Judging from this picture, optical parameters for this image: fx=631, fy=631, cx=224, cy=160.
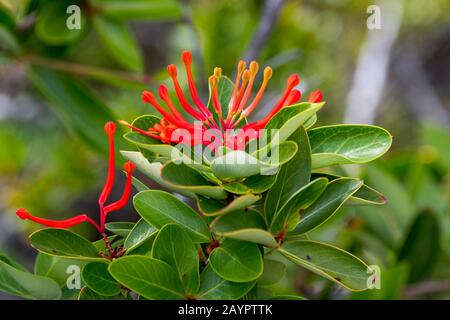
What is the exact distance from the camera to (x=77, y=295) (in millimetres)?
736

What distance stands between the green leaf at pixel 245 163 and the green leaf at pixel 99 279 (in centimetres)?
16

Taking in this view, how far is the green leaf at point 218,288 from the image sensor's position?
0.64 meters

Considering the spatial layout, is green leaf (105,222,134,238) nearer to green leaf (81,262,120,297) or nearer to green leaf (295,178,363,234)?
green leaf (81,262,120,297)

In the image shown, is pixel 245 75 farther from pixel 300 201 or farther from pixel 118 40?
pixel 118 40

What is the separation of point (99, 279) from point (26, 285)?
9 cm

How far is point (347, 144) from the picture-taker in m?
0.66

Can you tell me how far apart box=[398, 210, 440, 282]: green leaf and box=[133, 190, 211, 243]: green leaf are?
29.8 inches

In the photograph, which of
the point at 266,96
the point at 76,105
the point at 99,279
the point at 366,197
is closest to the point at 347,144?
the point at 366,197

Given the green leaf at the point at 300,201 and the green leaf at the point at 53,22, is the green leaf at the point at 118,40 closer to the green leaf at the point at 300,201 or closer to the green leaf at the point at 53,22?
the green leaf at the point at 53,22

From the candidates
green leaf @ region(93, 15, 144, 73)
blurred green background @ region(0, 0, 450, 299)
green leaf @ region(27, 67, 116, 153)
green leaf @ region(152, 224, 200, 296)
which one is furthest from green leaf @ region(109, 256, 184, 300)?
green leaf @ region(93, 15, 144, 73)

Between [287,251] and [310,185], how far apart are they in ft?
0.26

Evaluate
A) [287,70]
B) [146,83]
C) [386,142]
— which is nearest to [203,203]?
[386,142]

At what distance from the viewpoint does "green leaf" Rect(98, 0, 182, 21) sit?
56.4 inches

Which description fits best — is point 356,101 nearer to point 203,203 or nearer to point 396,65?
point 396,65
